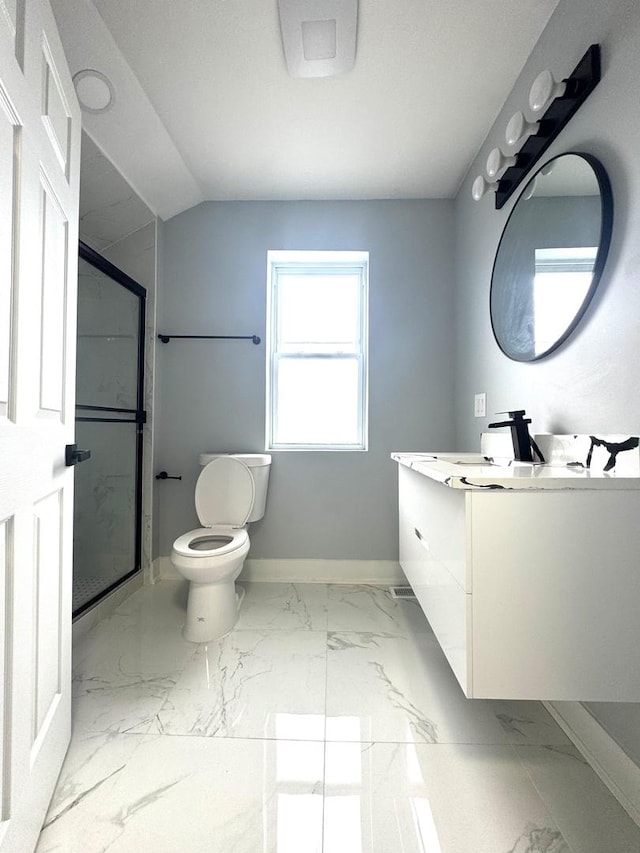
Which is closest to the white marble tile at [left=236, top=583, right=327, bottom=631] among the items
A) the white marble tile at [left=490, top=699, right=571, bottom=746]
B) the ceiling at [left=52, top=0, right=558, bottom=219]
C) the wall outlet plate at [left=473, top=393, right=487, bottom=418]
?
the white marble tile at [left=490, top=699, right=571, bottom=746]

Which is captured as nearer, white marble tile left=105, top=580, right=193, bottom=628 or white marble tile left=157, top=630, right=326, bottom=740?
white marble tile left=157, top=630, right=326, bottom=740

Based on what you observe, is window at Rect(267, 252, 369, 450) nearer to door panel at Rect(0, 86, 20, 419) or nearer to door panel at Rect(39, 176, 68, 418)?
door panel at Rect(39, 176, 68, 418)

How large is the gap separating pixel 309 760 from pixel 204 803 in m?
0.29

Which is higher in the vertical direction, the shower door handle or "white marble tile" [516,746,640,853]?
the shower door handle

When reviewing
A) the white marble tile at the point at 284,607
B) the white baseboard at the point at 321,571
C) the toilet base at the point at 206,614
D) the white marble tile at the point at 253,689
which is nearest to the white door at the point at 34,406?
the white marble tile at the point at 253,689

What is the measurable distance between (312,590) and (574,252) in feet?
6.51

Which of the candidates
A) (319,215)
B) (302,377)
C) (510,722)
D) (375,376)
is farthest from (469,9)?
(510,722)

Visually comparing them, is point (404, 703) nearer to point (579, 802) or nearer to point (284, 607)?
point (579, 802)

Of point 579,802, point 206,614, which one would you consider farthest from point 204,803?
point 579,802

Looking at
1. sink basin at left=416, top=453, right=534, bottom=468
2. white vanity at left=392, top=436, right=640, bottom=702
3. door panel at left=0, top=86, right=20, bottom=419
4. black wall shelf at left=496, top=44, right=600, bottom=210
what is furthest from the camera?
sink basin at left=416, top=453, right=534, bottom=468

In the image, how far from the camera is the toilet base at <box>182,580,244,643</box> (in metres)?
1.69

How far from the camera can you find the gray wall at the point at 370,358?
91.7 inches

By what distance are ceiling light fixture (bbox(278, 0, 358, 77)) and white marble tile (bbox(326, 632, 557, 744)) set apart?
2356 millimetres

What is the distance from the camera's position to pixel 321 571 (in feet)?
7.64
